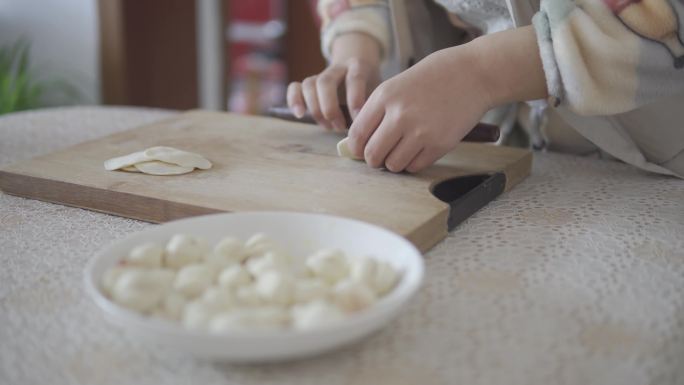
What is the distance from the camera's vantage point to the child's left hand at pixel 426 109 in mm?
747

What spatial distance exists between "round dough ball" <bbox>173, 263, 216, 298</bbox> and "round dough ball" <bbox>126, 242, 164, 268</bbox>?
0.10 feet

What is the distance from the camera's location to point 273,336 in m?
0.40

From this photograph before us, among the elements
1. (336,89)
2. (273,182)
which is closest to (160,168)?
(273,182)

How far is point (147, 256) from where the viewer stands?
19.8 inches

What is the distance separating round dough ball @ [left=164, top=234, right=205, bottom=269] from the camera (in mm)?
506

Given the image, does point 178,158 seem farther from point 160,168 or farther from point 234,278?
point 234,278

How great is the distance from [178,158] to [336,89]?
0.25 m

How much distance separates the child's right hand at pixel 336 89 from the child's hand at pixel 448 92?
15 cm

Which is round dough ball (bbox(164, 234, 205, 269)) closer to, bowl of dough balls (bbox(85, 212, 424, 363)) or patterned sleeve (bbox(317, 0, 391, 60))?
bowl of dough balls (bbox(85, 212, 424, 363))

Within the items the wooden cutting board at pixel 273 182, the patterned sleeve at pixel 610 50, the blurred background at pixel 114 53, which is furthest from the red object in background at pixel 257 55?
the patterned sleeve at pixel 610 50

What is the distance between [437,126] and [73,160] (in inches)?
16.3

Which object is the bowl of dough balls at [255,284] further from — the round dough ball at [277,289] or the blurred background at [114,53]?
the blurred background at [114,53]

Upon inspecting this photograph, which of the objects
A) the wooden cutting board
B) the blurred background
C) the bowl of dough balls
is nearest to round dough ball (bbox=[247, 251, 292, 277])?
the bowl of dough balls

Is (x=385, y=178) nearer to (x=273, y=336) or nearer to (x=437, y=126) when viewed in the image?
(x=437, y=126)
